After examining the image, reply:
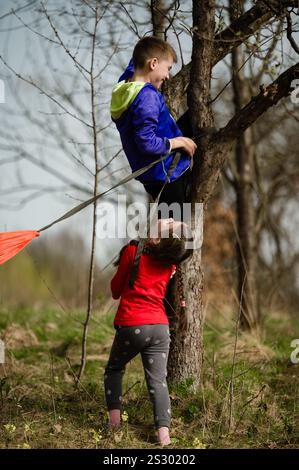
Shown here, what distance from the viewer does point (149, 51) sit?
3877mm

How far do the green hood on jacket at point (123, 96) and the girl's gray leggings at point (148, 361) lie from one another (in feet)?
4.09

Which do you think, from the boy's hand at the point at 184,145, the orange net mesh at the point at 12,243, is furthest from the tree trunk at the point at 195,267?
the orange net mesh at the point at 12,243

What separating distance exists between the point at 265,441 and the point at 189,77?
7.95ft

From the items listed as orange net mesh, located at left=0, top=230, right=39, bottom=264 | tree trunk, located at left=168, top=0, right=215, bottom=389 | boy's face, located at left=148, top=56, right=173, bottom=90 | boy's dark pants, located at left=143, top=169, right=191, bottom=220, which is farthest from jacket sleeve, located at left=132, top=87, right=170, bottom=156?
orange net mesh, located at left=0, top=230, right=39, bottom=264

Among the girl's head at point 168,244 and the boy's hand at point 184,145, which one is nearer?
the girl's head at point 168,244

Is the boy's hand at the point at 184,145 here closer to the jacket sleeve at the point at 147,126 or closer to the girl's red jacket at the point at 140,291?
the jacket sleeve at the point at 147,126

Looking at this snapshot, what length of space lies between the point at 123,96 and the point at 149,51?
0.31 meters

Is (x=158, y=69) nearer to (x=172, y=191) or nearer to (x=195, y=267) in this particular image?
(x=172, y=191)

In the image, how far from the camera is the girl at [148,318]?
375 cm

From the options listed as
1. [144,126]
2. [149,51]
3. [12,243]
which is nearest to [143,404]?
[12,243]

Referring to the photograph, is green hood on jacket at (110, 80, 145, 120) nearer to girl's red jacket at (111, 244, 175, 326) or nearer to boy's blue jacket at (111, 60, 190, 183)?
boy's blue jacket at (111, 60, 190, 183)

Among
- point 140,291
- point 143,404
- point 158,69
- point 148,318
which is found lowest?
point 143,404

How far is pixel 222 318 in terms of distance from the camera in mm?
7805
